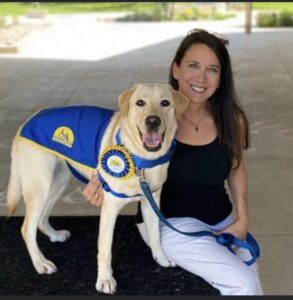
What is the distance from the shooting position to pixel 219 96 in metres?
3.49

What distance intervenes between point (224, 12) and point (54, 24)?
670 cm

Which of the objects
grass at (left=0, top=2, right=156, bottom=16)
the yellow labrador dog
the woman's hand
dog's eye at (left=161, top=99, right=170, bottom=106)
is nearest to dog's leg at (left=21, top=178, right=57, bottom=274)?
the yellow labrador dog

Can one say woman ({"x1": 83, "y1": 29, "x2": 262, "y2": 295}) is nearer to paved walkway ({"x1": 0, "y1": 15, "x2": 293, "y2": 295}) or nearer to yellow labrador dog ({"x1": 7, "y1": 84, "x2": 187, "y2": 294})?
yellow labrador dog ({"x1": 7, "y1": 84, "x2": 187, "y2": 294})

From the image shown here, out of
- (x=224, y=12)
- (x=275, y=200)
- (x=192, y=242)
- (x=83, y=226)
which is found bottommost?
(x=224, y=12)

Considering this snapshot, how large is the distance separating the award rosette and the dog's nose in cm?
24

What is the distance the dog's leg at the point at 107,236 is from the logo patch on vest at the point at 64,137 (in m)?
0.40

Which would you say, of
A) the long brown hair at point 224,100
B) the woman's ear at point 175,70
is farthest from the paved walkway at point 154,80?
the woman's ear at point 175,70

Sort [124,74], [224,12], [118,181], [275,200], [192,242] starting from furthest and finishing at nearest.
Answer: [224,12] → [124,74] → [275,200] → [192,242] → [118,181]

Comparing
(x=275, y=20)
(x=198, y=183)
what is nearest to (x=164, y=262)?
(x=198, y=183)

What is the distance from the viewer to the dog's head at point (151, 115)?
9.59 feet

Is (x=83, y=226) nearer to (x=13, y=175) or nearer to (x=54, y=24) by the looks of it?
(x=13, y=175)

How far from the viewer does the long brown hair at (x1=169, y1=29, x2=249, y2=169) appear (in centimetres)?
331

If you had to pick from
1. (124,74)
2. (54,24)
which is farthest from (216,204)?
(54,24)

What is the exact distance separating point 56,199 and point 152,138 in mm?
1092
